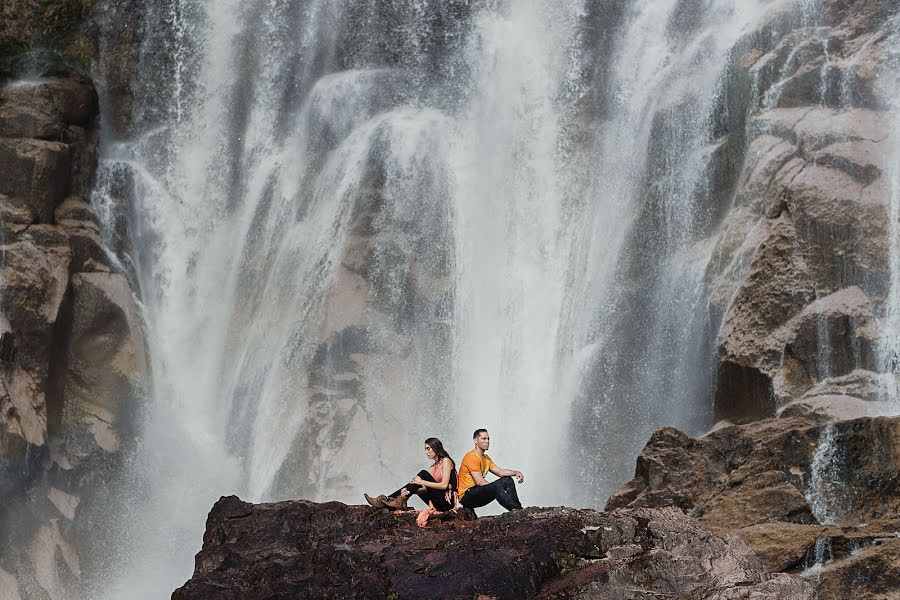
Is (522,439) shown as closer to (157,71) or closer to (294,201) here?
(294,201)

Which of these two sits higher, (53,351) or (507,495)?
(53,351)

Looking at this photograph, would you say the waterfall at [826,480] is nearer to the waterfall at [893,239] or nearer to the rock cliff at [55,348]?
the waterfall at [893,239]

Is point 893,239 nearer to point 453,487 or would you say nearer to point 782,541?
point 782,541

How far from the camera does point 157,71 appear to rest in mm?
31547

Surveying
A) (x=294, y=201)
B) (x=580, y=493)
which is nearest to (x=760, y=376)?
(x=580, y=493)

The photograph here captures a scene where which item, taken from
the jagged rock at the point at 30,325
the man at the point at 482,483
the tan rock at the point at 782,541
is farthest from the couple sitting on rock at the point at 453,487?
the jagged rock at the point at 30,325

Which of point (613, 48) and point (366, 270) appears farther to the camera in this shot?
point (613, 48)

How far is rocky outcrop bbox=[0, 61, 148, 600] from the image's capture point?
77.9ft

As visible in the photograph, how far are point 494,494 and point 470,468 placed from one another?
1.62 feet

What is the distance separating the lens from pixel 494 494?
13469 millimetres

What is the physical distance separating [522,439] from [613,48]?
9521mm

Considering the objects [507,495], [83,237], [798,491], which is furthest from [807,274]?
[83,237]

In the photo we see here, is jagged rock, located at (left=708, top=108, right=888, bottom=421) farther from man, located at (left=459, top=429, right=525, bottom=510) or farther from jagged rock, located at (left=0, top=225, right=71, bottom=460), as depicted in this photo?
jagged rock, located at (left=0, top=225, right=71, bottom=460)

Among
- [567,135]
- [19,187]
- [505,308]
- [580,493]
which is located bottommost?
[580,493]
